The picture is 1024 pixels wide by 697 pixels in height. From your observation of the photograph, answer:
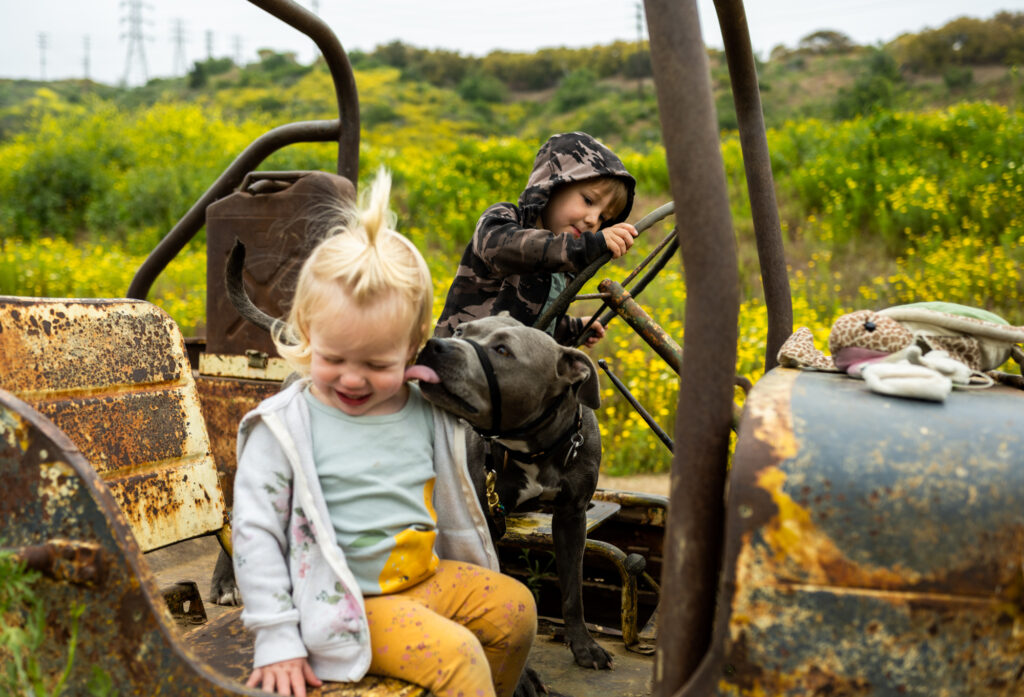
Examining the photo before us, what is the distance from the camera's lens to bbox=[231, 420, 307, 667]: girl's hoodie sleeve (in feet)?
4.20

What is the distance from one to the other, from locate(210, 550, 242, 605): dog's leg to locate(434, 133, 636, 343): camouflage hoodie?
40.8 inches

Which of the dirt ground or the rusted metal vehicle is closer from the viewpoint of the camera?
the rusted metal vehicle

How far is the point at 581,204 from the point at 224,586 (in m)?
1.62

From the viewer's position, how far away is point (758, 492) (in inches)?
37.5

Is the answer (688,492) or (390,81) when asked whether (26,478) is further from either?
(390,81)

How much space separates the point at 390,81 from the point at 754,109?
35.0 metres

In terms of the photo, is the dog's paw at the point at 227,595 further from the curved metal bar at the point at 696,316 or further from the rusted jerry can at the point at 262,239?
the curved metal bar at the point at 696,316

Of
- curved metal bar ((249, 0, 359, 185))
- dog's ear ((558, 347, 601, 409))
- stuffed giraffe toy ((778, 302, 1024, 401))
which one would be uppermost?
curved metal bar ((249, 0, 359, 185))

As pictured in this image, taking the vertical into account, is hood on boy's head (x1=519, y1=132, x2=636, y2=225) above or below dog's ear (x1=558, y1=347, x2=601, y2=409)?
above

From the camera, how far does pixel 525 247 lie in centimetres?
206

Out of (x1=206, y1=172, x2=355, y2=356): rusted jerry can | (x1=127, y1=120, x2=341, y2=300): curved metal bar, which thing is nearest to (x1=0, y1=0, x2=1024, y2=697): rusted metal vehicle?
(x1=206, y1=172, x2=355, y2=356): rusted jerry can

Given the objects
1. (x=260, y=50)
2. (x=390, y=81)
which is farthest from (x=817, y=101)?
(x=260, y=50)

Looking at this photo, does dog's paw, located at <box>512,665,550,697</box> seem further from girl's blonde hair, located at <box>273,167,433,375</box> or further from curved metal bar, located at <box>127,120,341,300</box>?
curved metal bar, located at <box>127,120,341,300</box>

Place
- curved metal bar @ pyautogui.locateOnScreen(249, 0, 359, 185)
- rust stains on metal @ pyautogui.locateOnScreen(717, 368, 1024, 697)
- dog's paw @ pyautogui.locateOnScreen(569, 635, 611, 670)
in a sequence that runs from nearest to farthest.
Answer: rust stains on metal @ pyautogui.locateOnScreen(717, 368, 1024, 697)
dog's paw @ pyautogui.locateOnScreen(569, 635, 611, 670)
curved metal bar @ pyautogui.locateOnScreen(249, 0, 359, 185)
